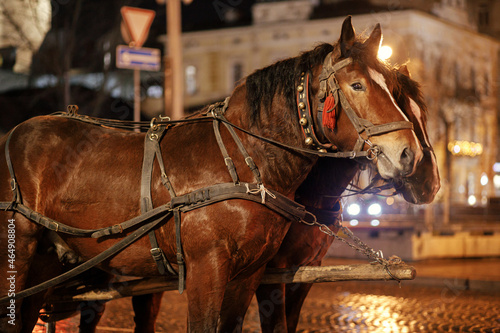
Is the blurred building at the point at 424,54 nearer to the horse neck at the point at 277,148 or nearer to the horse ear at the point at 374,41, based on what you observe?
the horse ear at the point at 374,41

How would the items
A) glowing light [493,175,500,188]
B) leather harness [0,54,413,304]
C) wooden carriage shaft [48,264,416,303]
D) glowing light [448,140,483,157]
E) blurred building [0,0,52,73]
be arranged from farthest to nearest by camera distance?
glowing light [493,175,500,188], glowing light [448,140,483,157], blurred building [0,0,52,73], wooden carriage shaft [48,264,416,303], leather harness [0,54,413,304]

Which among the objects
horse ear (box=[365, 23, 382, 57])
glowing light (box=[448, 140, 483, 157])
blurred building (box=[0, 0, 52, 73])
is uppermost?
blurred building (box=[0, 0, 52, 73])

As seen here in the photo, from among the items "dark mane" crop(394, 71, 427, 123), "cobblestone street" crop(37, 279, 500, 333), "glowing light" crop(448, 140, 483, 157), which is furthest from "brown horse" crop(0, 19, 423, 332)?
"glowing light" crop(448, 140, 483, 157)

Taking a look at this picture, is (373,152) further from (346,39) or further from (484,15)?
(484,15)

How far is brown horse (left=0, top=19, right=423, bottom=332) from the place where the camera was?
3.68 metres

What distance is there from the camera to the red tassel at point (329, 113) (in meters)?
3.78

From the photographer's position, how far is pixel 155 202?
3.89 meters

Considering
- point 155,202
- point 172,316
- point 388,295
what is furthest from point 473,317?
point 155,202

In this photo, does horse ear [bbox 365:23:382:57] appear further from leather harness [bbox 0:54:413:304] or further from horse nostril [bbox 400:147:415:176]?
horse nostril [bbox 400:147:415:176]

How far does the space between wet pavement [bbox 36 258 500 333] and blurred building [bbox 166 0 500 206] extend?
81.1ft

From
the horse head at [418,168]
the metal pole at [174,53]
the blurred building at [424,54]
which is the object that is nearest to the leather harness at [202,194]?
the horse head at [418,168]

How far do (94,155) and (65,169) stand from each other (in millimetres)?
195

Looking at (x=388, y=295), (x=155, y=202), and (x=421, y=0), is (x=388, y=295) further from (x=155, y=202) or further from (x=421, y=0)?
(x=421, y=0)

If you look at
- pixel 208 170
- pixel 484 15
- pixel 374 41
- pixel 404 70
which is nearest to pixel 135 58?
pixel 404 70
